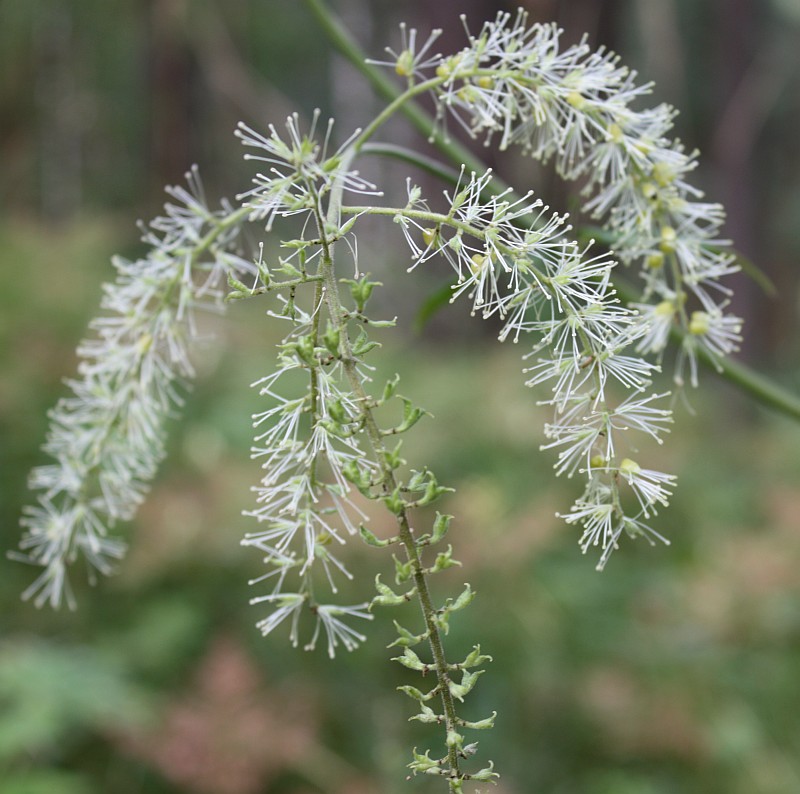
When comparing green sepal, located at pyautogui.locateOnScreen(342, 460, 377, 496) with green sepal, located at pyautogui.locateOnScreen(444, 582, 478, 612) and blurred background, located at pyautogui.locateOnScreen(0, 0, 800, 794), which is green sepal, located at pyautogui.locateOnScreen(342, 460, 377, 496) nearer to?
green sepal, located at pyautogui.locateOnScreen(444, 582, 478, 612)

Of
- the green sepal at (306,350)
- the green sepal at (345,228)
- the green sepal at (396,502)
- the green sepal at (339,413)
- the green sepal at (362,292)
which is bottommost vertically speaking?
the green sepal at (396,502)

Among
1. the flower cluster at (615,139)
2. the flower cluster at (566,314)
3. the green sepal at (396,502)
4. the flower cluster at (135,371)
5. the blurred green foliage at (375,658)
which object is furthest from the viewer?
the blurred green foliage at (375,658)

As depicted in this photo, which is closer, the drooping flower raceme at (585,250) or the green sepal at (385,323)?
the green sepal at (385,323)

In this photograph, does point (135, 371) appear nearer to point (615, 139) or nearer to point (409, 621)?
point (615, 139)

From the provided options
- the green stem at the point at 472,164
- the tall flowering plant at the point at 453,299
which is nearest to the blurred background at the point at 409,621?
the green stem at the point at 472,164

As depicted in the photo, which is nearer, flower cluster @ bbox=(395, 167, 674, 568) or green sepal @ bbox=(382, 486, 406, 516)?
green sepal @ bbox=(382, 486, 406, 516)

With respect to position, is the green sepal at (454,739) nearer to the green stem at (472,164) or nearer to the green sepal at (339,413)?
the green sepal at (339,413)

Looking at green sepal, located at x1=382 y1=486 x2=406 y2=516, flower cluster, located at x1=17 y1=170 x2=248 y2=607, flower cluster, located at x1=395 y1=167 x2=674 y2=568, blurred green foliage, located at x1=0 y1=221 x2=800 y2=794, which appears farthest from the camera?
blurred green foliage, located at x1=0 y1=221 x2=800 y2=794

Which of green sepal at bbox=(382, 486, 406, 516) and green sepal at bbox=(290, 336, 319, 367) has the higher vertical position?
green sepal at bbox=(290, 336, 319, 367)

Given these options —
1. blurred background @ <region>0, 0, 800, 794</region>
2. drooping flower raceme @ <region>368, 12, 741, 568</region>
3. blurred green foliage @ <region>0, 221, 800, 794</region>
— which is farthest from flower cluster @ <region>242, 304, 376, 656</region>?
blurred green foliage @ <region>0, 221, 800, 794</region>
